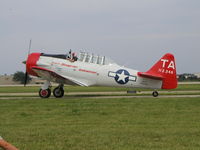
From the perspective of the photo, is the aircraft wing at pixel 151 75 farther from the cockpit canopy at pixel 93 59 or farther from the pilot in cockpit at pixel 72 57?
the pilot in cockpit at pixel 72 57

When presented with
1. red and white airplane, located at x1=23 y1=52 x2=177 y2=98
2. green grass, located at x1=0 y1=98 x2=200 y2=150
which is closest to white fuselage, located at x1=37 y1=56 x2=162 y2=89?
red and white airplane, located at x1=23 y1=52 x2=177 y2=98

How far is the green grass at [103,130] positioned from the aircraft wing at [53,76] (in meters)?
7.24

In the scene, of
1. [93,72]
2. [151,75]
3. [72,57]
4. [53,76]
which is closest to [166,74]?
[151,75]

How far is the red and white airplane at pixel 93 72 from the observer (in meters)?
18.4

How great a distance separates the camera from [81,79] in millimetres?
19000

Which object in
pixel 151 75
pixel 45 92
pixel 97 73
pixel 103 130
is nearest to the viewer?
pixel 103 130

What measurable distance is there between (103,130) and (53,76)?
11496 mm

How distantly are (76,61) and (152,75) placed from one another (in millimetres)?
4402

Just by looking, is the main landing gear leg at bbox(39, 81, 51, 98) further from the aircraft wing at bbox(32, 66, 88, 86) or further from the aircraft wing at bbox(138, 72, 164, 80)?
the aircraft wing at bbox(138, 72, 164, 80)

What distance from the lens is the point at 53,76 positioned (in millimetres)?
18594

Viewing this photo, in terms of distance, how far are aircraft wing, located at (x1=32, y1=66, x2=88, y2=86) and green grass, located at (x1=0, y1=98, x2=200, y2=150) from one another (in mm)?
7238

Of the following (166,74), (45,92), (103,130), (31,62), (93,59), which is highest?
(93,59)

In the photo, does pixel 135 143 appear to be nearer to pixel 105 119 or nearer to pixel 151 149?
pixel 151 149

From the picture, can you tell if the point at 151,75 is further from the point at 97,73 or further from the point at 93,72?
the point at 93,72
